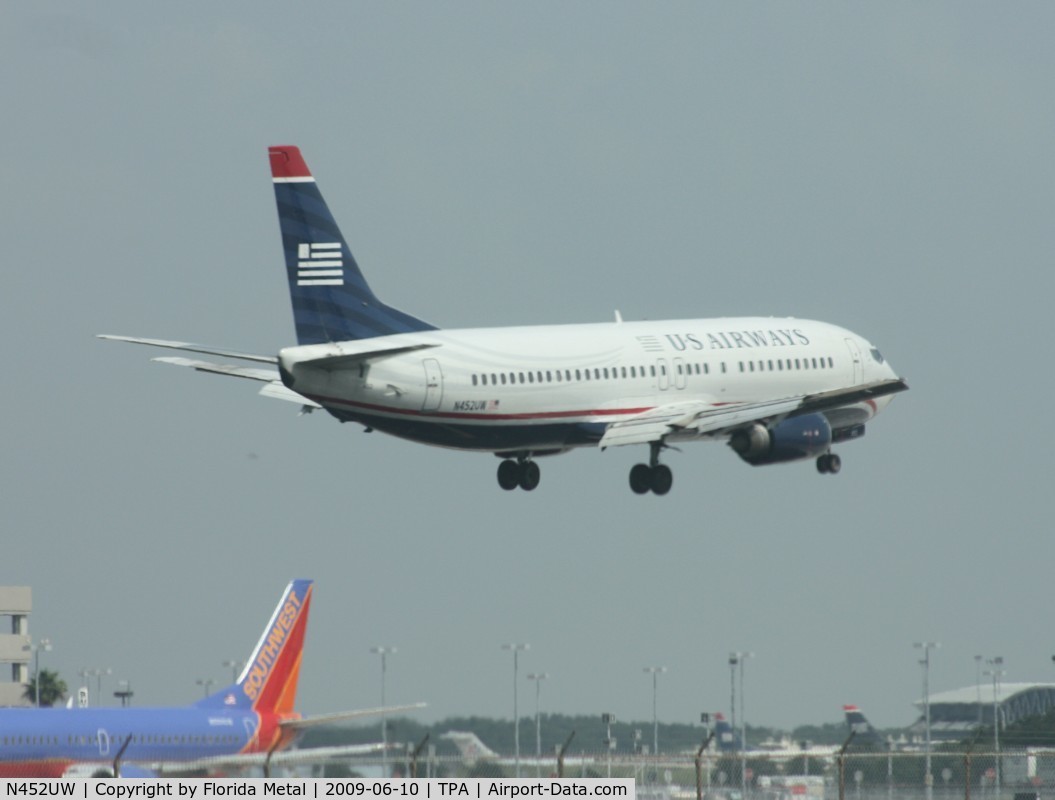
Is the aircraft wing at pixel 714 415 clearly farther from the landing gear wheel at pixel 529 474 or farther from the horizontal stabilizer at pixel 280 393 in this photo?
the horizontal stabilizer at pixel 280 393

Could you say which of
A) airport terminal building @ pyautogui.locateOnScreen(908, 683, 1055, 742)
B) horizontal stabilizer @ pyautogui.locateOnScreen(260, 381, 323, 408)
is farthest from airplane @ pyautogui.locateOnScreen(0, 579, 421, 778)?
airport terminal building @ pyautogui.locateOnScreen(908, 683, 1055, 742)

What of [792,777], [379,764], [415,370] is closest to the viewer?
[379,764]

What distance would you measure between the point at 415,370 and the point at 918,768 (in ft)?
83.7

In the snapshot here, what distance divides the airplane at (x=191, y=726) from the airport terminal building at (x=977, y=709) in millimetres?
36602

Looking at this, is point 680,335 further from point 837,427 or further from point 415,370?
point 415,370

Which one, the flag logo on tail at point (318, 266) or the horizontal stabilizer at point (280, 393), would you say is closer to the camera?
the flag logo on tail at point (318, 266)

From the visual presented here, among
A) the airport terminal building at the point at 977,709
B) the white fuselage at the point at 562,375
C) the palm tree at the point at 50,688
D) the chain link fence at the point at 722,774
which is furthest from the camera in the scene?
the palm tree at the point at 50,688

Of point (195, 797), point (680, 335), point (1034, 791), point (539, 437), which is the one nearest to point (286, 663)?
point (539, 437)

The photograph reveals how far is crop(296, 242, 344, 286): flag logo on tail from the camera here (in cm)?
6894

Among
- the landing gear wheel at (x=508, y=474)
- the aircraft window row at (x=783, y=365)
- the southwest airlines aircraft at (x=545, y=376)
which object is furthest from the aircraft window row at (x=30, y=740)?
the aircraft window row at (x=783, y=365)

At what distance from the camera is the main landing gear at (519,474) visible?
76125 millimetres

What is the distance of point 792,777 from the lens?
63.8 m

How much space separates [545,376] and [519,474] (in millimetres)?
5721
